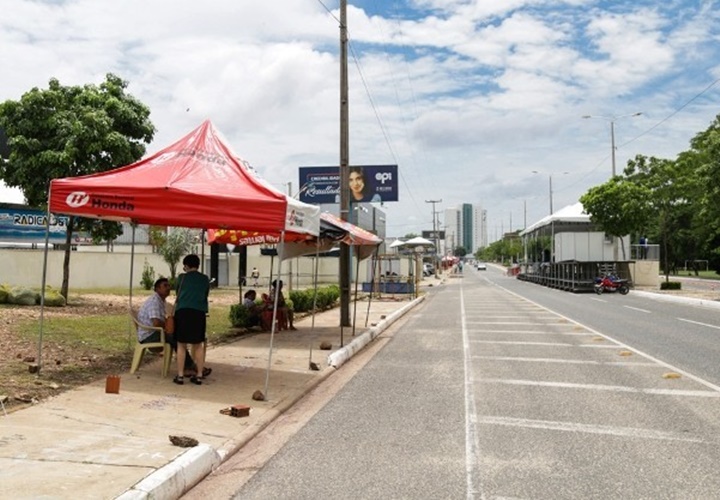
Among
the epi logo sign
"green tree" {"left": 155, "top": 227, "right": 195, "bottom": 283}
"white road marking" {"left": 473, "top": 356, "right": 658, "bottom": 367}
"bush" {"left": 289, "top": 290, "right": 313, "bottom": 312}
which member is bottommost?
"white road marking" {"left": 473, "top": 356, "right": 658, "bottom": 367}

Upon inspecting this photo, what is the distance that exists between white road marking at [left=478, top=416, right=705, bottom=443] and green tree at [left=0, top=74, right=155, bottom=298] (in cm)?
1418

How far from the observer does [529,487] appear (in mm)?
5379

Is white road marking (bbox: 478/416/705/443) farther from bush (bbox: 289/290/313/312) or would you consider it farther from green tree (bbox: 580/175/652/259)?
green tree (bbox: 580/175/652/259)

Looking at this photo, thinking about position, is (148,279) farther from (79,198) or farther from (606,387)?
(606,387)

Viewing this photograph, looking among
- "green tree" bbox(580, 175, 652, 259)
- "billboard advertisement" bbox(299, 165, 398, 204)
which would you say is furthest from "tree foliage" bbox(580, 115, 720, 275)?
"billboard advertisement" bbox(299, 165, 398, 204)

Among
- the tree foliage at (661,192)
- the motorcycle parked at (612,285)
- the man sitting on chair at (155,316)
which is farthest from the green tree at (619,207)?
the man sitting on chair at (155,316)

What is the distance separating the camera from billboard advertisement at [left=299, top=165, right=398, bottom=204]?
37031mm

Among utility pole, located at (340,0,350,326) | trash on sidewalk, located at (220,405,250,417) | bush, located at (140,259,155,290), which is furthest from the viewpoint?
bush, located at (140,259,155,290)

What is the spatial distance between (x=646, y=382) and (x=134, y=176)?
745cm

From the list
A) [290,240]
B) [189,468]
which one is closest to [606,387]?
[189,468]

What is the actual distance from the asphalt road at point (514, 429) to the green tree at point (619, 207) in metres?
32.1

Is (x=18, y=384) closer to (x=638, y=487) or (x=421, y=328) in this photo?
(x=638, y=487)

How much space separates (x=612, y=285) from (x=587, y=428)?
32.2m

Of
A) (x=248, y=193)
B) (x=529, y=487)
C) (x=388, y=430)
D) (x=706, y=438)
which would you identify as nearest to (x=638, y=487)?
(x=529, y=487)
